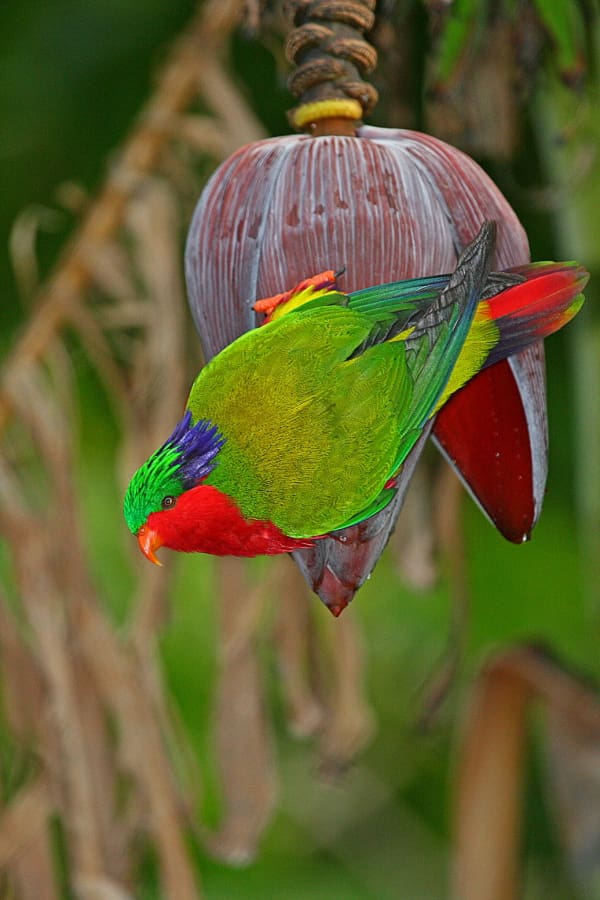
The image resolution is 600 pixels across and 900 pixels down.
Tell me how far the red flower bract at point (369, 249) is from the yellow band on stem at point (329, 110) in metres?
0.02

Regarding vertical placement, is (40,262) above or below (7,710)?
above

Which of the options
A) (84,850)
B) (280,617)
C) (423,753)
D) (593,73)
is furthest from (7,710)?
(423,753)

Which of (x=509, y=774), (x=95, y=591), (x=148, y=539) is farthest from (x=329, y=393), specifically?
(x=509, y=774)

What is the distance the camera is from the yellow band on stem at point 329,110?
652mm

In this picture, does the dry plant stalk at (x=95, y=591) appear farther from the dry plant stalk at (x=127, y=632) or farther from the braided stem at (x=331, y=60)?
the braided stem at (x=331, y=60)

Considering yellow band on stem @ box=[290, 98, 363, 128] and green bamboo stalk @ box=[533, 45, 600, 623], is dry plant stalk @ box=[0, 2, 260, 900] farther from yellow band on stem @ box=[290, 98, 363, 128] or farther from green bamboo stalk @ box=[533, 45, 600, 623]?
yellow band on stem @ box=[290, 98, 363, 128]

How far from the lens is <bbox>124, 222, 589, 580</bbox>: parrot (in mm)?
599

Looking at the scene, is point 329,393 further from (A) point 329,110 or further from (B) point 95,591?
(B) point 95,591

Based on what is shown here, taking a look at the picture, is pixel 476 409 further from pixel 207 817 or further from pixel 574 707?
pixel 207 817

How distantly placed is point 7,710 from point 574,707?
705 mm

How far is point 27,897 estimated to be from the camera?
4.22 ft

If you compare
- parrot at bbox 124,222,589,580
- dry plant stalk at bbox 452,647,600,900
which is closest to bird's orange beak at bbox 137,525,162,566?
parrot at bbox 124,222,589,580

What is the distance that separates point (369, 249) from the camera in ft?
2.02

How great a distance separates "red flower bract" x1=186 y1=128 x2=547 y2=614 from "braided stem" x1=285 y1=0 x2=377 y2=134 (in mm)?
20
